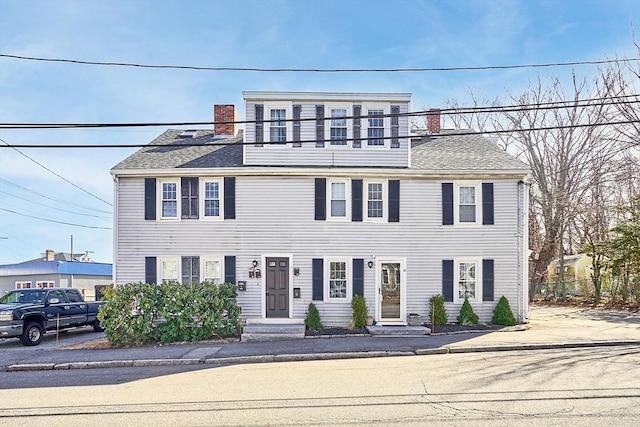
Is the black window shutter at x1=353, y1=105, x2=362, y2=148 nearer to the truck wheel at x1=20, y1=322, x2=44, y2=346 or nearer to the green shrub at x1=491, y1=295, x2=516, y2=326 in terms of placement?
the green shrub at x1=491, y1=295, x2=516, y2=326

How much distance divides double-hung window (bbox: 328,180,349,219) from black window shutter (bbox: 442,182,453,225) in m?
3.38

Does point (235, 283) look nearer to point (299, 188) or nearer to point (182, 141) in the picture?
point (299, 188)

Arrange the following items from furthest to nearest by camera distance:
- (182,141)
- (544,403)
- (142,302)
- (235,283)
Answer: (182,141)
(235,283)
(142,302)
(544,403)

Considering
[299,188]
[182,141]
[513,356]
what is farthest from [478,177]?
[182,141]

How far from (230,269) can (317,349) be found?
17.7 ft

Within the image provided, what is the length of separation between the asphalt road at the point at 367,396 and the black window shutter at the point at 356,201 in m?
6.89

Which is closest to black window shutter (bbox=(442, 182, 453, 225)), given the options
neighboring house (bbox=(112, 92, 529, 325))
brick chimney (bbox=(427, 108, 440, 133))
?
neighboring house (bbox=(112, 92, 529, 325))

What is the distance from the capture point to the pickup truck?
1653 centimetres

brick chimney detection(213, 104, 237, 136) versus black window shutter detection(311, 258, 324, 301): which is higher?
brick chimney detection(213, 104, 237, 136)

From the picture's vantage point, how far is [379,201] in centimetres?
1856

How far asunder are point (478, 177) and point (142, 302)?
11.8m

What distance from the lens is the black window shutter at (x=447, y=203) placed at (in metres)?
18.5

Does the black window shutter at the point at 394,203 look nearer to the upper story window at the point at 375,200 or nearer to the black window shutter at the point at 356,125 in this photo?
the upper story window at the point at 375,200

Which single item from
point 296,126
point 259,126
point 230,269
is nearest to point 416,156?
point 296,126
